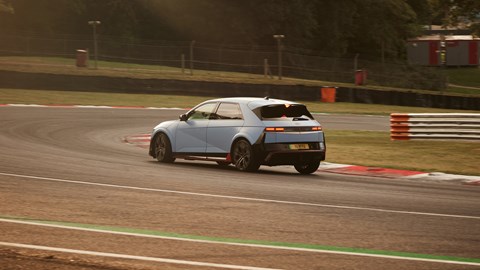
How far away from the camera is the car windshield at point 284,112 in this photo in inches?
667

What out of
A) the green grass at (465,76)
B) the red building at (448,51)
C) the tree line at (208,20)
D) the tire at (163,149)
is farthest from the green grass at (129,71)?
the red building at (448,51)

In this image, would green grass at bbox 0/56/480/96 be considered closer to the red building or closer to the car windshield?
the car windshield

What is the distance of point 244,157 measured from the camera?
55.4ft

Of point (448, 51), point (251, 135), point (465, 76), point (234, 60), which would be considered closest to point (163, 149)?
point (251, 135)

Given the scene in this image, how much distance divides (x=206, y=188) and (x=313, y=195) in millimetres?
1599

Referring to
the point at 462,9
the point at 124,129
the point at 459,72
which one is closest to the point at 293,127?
the point at 124,129

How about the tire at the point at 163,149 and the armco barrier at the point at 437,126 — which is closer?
the tire at the point at 163,149

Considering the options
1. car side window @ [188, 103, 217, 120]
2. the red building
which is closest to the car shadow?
car side window @ [188, 103, 217, 120]

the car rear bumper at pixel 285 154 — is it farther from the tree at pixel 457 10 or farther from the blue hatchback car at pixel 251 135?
the tree at pixel 457 10

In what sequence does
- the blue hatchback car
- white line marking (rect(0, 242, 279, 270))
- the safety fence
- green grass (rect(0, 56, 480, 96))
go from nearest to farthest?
1. white line marking (rect(0, 242, 279, 270))
2. the blue hatchback car
3. green grass (rect(0, 56, 480, 96))
4. the safety fence

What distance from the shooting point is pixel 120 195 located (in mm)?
12531

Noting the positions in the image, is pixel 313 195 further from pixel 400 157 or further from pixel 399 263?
pixel 400 157

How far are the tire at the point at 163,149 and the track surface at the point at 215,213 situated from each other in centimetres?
41

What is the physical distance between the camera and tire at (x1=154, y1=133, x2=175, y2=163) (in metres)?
18.3
